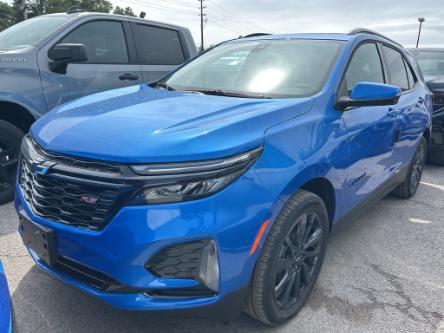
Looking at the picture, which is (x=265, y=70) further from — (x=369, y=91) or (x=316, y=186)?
(x=316, y=186)

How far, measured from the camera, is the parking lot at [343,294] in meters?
2.30

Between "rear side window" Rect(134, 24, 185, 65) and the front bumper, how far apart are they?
141 inches

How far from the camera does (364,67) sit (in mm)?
3178

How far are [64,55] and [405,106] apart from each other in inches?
127

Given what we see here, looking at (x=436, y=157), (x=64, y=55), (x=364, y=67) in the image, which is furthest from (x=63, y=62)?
(x=436, y=157)

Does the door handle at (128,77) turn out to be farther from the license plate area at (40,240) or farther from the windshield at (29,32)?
the license plate area at (40,240)

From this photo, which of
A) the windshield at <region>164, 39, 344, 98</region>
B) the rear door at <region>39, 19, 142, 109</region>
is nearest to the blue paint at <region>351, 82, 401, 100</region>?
the windshield at <region>164, 39, 344, 98</region>

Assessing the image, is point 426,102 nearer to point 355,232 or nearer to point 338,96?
point 355,232

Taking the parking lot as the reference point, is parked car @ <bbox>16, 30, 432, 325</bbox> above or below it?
above

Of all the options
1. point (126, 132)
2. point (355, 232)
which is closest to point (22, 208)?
point (126, 132)

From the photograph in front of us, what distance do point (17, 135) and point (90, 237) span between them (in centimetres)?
255

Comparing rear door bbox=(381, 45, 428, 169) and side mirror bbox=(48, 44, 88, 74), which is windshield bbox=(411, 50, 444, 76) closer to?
rear door bbox=(381, 45, 428, 169)

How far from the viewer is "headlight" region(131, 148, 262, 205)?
68.4 inches

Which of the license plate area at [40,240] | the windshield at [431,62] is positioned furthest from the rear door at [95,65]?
the windshield at [431,62]
